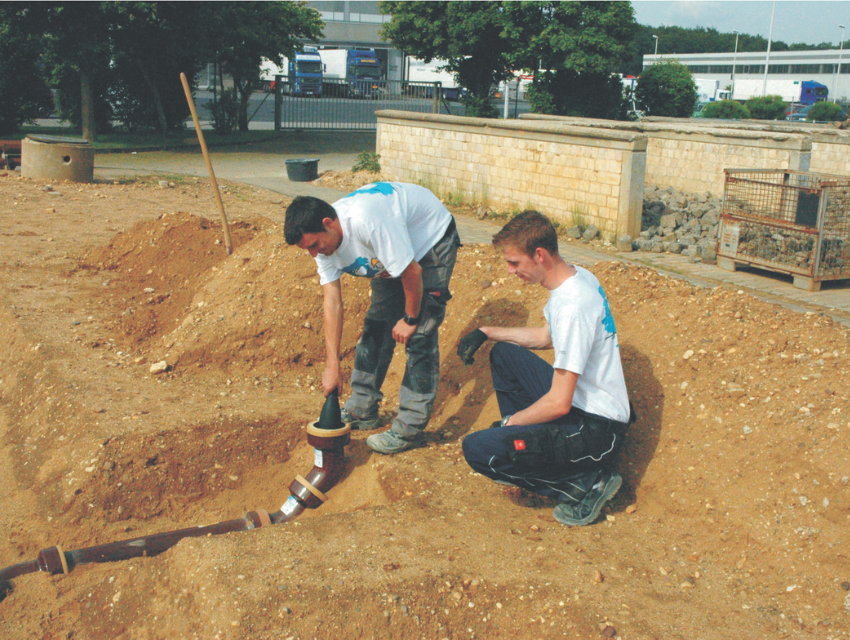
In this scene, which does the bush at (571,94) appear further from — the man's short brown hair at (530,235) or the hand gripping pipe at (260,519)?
the man's short brown hair at (530,235)

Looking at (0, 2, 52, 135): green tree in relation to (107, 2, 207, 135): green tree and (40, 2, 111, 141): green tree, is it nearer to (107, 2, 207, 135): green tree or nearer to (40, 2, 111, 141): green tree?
(40, 2, 111, 141): green tree

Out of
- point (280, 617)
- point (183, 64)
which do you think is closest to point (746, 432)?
point (280, 617)

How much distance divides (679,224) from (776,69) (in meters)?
75.2

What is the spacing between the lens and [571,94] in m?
22.8

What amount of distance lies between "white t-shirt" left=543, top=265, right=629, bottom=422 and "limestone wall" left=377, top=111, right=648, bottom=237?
686 centimetres

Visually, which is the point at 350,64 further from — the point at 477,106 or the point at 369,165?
the point at 369,165

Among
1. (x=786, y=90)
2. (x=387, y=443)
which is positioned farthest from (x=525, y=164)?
(x=786, y=90)

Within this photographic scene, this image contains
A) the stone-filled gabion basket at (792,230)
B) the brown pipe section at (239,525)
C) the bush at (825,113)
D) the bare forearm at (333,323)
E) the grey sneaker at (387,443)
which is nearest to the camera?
the brown pipe section at (239,525)

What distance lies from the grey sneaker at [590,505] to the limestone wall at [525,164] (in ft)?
22.7

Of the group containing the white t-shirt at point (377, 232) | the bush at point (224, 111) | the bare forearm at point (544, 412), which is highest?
the bush at point (224, 111)

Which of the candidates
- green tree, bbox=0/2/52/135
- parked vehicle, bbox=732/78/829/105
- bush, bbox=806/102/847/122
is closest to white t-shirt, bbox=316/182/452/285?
green tree, bbox=0/2/52/135

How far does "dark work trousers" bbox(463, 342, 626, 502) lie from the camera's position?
144 inches

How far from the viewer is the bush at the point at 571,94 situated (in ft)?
74.0

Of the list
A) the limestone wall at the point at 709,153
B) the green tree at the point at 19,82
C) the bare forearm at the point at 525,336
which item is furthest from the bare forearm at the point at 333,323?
the green tree at the point at 19,82
